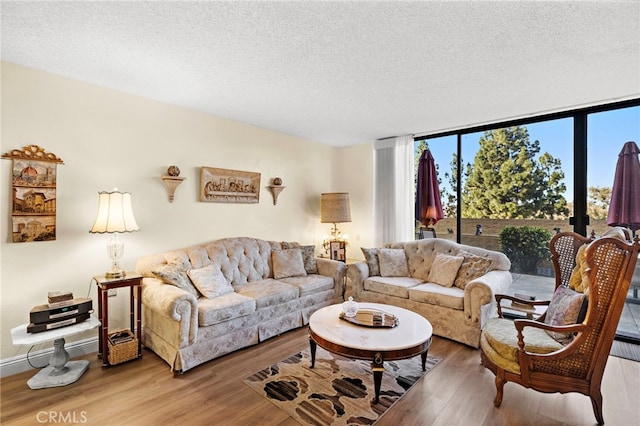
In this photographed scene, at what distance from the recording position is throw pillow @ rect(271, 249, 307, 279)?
3949 millimetres

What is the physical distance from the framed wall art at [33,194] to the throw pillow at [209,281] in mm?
1263

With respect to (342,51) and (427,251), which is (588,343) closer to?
(427,251)

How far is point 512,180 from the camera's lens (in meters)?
3.97

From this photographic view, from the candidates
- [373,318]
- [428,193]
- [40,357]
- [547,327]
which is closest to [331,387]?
[373,318]

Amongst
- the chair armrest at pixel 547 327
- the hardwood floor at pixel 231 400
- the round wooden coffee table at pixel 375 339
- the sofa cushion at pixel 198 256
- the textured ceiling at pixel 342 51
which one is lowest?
the hardwood floor at pixel 231 400

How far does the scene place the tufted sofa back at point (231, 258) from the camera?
3.19m

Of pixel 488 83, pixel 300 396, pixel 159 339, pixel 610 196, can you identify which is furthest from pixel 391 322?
pixel 610 196

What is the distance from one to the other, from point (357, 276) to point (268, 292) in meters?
1.27

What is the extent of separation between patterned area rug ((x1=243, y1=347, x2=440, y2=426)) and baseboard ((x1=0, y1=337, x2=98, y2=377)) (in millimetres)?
1668

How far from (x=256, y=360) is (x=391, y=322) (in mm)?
1312

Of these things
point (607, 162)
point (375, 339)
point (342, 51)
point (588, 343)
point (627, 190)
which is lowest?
point (375, 339)

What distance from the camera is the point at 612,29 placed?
78.2 inches

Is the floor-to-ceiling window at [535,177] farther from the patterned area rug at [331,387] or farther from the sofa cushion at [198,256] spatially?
the sofa cushion at [198,256]

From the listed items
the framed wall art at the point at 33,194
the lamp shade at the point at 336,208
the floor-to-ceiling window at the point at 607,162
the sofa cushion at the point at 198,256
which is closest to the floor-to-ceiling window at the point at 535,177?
the floor-to-ceiling window at the point at 607,162
